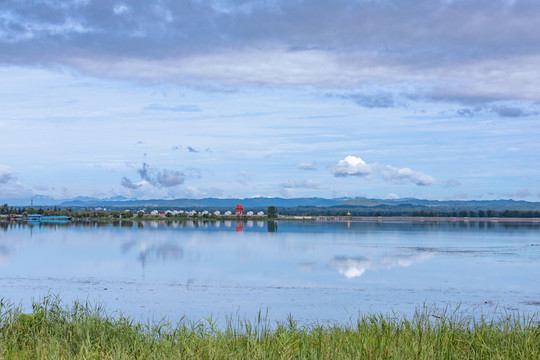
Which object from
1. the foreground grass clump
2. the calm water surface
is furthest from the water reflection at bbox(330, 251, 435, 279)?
the foreground grass clump

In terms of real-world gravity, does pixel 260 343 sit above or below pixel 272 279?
above

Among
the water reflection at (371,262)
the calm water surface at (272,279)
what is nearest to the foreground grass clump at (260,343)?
the calm water surface at (272,279)

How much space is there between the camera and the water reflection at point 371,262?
30888 millimetres

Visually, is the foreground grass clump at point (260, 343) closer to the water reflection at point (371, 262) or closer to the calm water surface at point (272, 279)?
the calm water surface at point (272, 279)

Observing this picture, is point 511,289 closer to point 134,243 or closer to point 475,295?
point 475,295

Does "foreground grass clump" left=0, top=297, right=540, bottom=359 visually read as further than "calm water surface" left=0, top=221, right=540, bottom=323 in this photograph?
No

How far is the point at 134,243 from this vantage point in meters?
49.9

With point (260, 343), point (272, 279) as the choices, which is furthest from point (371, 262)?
point (260, 343)

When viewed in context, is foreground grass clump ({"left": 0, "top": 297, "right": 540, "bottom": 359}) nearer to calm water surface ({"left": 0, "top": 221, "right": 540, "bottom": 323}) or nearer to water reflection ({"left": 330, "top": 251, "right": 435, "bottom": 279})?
calm water surface ({"left": 0, "top": 221, "right": 540, "bottom": 323})

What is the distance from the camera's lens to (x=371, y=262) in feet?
115

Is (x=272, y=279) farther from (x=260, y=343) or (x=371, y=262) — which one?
(x=260, y=343)

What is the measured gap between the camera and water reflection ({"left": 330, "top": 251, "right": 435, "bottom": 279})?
3089cm

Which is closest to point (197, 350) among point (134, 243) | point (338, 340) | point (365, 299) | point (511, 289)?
point (338, 340)

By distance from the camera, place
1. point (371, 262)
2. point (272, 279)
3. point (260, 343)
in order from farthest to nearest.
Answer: point (371, 262)
point (272, 279)
point (260, 343)
